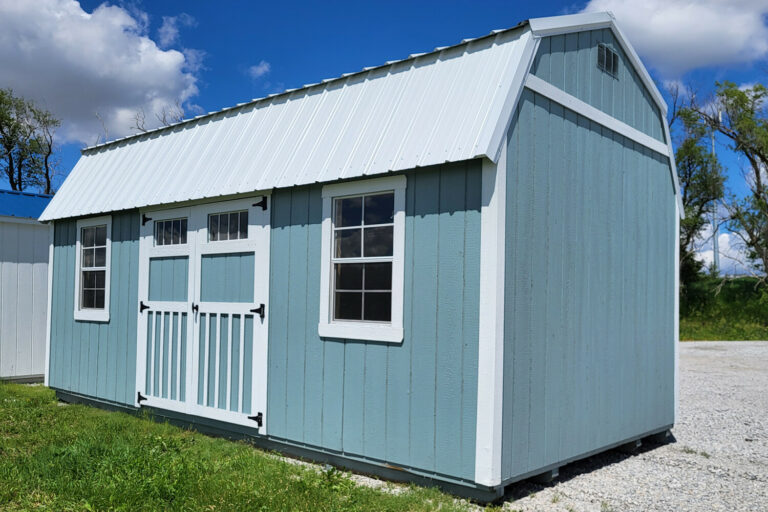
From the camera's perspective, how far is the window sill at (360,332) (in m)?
5.08

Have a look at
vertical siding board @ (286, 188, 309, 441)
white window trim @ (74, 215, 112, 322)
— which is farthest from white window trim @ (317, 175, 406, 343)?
white window trim @ (74, 215, 112, 322)

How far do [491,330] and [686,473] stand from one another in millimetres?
2565

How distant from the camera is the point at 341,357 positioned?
546cm

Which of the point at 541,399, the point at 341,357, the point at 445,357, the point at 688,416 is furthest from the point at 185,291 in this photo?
the point at 688,416

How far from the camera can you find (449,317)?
189 inches

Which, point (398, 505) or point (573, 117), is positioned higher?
point (573, 117)

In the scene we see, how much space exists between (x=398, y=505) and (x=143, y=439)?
8.54ft

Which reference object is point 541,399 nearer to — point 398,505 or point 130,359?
point 398,505

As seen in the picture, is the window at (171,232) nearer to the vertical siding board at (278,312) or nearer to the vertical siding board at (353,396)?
the vertical siding board at (278,312)

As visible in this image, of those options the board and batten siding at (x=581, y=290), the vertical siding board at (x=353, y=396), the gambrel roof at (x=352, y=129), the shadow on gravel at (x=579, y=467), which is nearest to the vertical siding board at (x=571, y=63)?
the gambrel roof at (x=352, y=129)

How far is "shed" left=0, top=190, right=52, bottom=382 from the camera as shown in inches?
397

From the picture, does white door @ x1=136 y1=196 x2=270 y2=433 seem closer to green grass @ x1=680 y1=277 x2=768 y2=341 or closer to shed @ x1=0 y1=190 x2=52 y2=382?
shed @ x1=0 y1=190 x2=52 y2=382

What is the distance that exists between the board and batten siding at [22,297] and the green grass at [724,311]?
17.2 meters

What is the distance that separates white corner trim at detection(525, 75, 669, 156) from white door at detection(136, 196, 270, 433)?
2.58 metres
